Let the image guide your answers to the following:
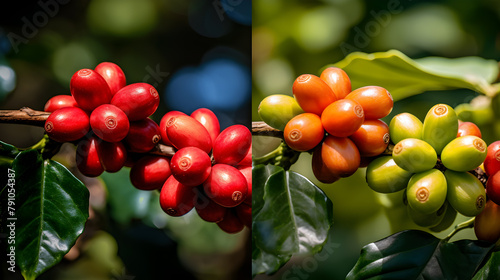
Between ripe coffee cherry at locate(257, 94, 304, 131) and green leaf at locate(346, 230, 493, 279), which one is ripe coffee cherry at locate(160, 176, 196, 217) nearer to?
ripe coffee cherry at locate(257, 94, 304, 131)

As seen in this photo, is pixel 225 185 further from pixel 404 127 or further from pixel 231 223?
pixel 404 127

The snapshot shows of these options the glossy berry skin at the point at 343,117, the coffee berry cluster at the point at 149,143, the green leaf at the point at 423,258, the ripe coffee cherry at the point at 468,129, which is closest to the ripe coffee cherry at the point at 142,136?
the coffee berry cluster at the point at 149,143

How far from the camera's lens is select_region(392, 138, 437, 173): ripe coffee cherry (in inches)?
41.7

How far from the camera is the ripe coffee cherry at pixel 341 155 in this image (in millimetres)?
1114

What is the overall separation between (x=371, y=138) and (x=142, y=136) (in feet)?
1.78

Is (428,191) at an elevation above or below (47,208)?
above

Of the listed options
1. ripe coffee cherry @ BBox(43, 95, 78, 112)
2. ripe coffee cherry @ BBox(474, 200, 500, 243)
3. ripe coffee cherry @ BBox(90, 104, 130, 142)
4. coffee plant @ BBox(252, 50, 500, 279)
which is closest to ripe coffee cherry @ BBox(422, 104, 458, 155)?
coffee plant @ BBox(252, 50, 500, 279)

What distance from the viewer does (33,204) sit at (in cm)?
122

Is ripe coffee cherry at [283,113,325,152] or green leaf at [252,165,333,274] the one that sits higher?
ripe coffee cherry at [283,113,325,152]

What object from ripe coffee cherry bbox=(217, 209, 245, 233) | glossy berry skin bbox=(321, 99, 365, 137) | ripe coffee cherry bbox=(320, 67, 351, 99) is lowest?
ripe coffee cherry bbox=(217, 209, 245, 233)

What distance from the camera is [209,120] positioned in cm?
124

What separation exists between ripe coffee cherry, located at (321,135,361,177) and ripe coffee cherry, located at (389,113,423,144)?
4.1 inches

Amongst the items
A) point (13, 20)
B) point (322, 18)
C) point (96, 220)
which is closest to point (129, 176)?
point (96, 220)

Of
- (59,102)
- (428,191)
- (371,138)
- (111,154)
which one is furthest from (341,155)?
(59,102)
